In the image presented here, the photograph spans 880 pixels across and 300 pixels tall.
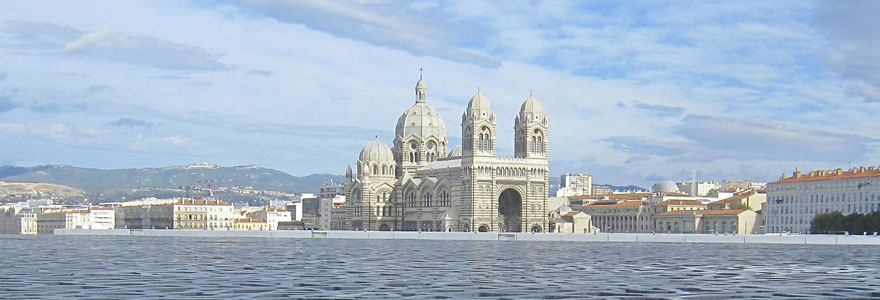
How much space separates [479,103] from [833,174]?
35.6 metres

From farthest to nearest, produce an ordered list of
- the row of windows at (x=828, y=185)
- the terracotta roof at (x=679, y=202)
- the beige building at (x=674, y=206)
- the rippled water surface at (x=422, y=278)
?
the terracotta roof at (x=679, y=202) → the beige building at (x=674, y=206) → the row of windows at (x=828, y=185) → the rippled water surface at (x=422, y=278)

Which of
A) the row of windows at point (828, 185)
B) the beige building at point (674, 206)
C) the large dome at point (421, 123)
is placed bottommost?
the beige building at point (674, 206)

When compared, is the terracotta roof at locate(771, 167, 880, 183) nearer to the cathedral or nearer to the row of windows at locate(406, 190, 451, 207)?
the cathedral

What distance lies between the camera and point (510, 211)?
145125mm

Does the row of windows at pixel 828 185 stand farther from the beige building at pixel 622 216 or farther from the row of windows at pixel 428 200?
the row of windows at pixel 428 200

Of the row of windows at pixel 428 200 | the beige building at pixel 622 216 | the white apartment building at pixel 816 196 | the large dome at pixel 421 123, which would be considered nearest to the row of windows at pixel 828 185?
the white apartment building at pixel 816 196

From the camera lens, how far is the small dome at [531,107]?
144 meters

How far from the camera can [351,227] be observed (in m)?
156

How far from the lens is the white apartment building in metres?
123

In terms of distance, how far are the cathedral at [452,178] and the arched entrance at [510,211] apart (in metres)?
0.10

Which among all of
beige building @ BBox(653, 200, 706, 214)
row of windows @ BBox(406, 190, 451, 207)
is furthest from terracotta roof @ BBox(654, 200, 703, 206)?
row of windows @ BBox(406, 190, 451, 207)

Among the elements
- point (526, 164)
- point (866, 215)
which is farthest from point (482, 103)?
point (866, 215)

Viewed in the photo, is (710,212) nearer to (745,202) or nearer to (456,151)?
(745,202)

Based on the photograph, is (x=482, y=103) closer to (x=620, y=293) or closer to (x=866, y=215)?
(x=866, y=215)
